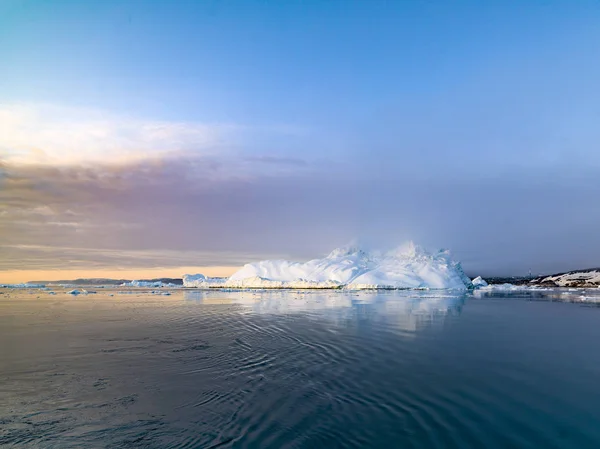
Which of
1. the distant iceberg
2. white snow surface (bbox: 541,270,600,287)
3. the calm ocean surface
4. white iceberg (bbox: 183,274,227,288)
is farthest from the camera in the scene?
white snow surface (bbox: 541,270,600,287)

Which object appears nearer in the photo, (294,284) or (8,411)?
(8,411)

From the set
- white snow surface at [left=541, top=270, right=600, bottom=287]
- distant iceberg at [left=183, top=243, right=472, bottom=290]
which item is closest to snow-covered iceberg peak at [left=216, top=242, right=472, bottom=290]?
distant iceberg at [left=183, top=243, right=472, bottom=290]

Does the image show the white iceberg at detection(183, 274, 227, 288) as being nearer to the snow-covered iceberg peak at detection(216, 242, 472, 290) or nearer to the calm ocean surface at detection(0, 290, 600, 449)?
the snow-covered iceberg peak at detection(216, 242, 472, 290)

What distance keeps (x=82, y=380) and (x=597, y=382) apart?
46.2ft

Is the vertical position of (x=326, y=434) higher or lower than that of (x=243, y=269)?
lower

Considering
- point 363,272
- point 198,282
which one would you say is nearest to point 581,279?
point 363,272

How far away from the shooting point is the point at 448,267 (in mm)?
99812

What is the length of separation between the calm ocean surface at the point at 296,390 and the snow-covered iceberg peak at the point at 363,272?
73.1m

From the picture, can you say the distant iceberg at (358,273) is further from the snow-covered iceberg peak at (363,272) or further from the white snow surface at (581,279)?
the white snow surface at (581,279)

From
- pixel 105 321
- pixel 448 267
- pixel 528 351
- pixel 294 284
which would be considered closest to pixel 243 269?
pixel 294 284

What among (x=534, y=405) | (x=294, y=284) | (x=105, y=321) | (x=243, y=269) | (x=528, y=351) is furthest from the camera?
(x=243, y=269)

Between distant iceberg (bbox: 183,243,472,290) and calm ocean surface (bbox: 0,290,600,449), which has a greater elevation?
distant iceberg (bbox: 183,243,472,290)

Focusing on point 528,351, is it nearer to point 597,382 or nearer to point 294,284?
point 597,382

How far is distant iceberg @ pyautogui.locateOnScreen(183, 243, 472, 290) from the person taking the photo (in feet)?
307
